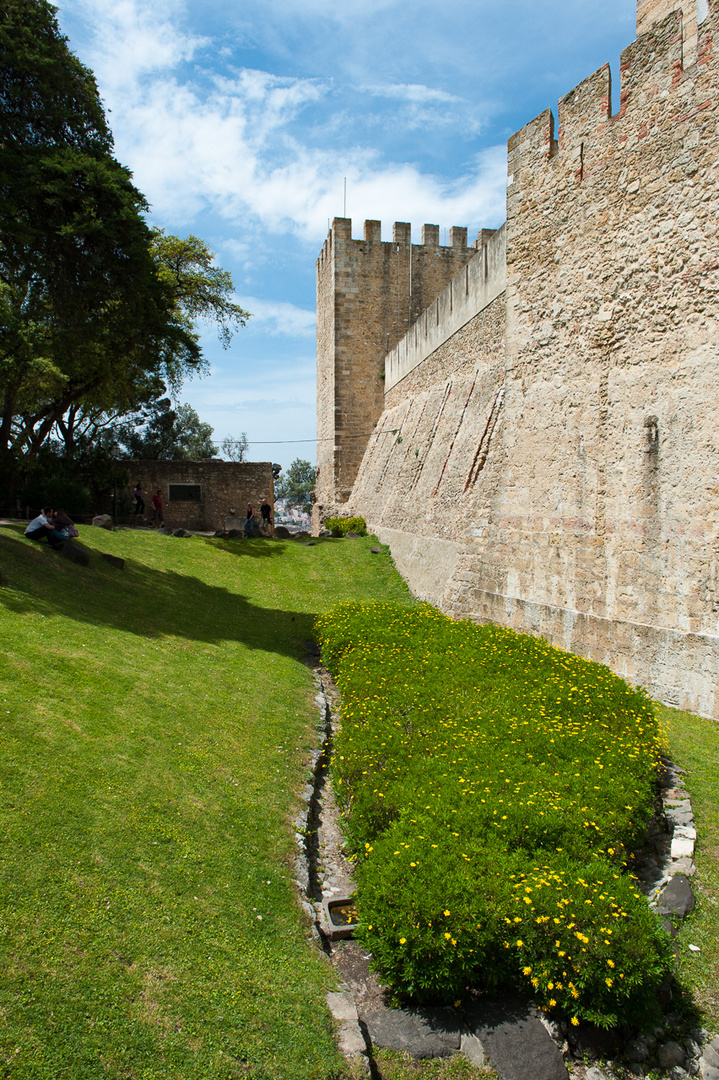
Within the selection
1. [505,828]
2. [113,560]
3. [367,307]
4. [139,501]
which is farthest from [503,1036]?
[367,307]

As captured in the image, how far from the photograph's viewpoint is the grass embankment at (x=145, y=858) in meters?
2.89

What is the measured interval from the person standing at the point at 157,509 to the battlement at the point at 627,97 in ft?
45.3

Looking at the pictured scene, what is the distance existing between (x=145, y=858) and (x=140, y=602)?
685cm

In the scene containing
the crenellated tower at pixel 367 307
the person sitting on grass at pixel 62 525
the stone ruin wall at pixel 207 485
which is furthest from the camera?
the crenellated tower at pixel 367 307

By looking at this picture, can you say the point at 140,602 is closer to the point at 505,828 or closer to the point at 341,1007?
the point at 505,828

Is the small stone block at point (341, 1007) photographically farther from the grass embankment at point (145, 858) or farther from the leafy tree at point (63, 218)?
the leafy tree at point (63, 218)

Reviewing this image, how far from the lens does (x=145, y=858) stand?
3.98 meters

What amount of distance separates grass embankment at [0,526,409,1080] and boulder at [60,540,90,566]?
180 centimetres

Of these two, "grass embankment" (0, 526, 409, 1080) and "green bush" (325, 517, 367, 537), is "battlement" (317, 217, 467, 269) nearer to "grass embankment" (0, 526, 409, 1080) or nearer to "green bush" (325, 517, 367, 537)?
"green bush" (325, 517, 367, 537)

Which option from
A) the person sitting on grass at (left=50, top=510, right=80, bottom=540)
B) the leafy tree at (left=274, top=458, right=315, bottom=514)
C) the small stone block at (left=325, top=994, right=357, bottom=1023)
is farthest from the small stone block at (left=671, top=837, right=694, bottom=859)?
the leafy tree at (left=274, top=458, right=315, bottom=514)

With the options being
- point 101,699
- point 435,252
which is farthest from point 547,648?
point 435,252

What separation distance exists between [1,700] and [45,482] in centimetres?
1270

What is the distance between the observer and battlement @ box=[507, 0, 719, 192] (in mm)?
7289

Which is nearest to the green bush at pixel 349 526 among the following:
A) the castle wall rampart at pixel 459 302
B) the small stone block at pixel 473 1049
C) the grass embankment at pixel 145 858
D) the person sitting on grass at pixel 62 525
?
the castle wall rampart at pixel 459 302
